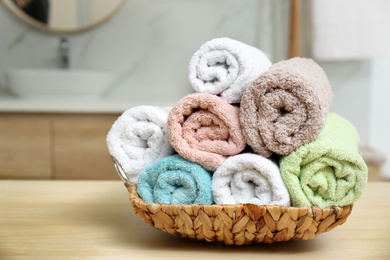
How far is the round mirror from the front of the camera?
2002 millimetres

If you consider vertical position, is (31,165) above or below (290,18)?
below

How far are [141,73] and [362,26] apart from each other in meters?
1.01

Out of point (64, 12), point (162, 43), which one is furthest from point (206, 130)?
point (64, 12)

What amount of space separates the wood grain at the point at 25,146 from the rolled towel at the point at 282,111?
4.07 feet

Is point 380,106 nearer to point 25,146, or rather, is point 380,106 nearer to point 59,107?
point 59,107

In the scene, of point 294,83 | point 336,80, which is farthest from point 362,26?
point 294,83

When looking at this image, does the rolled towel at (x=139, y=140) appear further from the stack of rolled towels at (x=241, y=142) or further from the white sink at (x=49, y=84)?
the white sink at (x=49, y=84)

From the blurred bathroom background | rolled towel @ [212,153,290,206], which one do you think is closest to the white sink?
the blurred bathroom background

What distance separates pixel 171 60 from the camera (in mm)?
2066

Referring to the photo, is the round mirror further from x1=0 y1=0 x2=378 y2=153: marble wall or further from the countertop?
the countertop

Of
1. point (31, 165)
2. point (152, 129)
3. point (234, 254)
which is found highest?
point (152, 129)

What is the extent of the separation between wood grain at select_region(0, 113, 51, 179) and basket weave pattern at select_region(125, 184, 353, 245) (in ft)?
3.98

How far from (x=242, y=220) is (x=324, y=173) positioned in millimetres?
124

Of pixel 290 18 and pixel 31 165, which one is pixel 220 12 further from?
pixel 31 165
